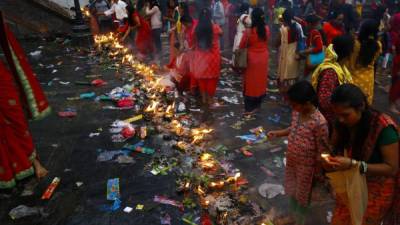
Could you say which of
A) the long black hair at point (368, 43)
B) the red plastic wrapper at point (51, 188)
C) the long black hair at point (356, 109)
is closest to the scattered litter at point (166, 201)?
the red plastic wrapper at point (51, 188)

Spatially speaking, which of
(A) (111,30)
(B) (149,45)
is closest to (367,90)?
(B) (149,45)

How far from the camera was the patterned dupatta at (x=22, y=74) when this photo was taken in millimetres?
4078

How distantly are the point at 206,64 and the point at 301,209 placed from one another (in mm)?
4098

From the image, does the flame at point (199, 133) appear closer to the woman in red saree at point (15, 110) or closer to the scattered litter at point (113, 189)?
the scattered litter at point (113, 189)

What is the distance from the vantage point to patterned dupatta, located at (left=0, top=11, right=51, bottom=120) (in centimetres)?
408

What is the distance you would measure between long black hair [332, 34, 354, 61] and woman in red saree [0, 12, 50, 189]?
3658mm

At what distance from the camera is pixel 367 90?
5.04 metres

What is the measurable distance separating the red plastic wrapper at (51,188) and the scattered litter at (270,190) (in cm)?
254

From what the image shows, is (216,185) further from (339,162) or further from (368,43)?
(368,43)

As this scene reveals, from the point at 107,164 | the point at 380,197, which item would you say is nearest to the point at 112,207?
the point at 107,164

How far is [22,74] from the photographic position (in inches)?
168

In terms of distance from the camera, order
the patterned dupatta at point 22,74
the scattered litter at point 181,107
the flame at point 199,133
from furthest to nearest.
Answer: the scattered litter at point 181,107, the flame at point 199,133, the patterned dupatta at point 22,74

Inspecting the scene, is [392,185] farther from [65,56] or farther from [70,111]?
[65,56]

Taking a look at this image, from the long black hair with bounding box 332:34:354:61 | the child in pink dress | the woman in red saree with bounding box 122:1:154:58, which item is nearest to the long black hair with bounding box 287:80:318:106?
the child in pink dress
